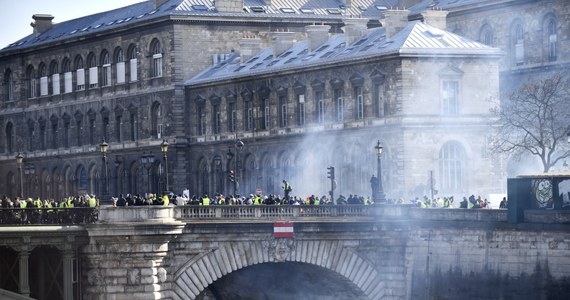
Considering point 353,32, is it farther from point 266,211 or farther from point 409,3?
point 266,211

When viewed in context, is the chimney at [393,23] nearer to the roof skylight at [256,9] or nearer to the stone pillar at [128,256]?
the roof skylight at [256,9]

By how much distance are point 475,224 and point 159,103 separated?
6581 cm

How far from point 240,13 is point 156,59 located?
22.6 ft

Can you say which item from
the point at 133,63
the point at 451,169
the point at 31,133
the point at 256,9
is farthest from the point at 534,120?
the point at 31,133

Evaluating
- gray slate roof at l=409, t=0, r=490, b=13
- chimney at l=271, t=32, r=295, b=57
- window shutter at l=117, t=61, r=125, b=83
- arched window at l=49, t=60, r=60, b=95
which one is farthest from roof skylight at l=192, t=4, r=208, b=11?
arched window at l=49, t=60, r=60, b=95

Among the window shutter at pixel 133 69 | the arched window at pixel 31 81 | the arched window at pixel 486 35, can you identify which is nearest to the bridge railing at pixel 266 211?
the arched window at pixel 486 35

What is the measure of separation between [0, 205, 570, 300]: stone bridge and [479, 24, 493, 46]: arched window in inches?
1925

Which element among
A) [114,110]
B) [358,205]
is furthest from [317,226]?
[114,110]

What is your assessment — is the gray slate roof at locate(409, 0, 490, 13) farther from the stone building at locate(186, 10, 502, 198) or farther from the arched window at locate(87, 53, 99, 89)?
the arched window at locate(87, 53, 99, 89)

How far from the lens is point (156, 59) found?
17238cm

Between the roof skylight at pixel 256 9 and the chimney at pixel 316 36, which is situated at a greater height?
the roof skylight at pixel 256 9

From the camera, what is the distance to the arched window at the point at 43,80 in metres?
189

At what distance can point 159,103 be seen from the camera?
6742 inches

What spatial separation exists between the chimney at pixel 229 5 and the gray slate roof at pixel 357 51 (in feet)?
17.2
